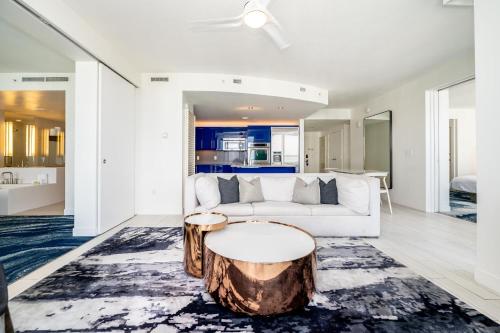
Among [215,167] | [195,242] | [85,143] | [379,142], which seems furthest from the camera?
[215,167]

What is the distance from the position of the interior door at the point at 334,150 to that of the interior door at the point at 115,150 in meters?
6.73

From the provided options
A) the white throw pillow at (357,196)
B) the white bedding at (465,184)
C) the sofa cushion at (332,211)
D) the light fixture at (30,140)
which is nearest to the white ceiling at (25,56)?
the light fixture at (30,140)

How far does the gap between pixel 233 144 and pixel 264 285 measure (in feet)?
22.2

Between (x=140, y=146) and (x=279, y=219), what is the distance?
3042 millimetres

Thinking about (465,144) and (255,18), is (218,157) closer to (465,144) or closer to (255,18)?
(255,18)

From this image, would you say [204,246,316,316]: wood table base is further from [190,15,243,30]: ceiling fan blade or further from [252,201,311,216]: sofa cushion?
[190,15,243,30]: ceiling fan blade

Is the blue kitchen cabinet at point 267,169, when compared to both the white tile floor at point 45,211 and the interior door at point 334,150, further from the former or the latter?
the white tile floor at point 45,211

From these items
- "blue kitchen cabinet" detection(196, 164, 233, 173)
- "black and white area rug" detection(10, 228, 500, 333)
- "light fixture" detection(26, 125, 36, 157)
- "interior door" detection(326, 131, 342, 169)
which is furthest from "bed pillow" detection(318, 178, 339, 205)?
"light fixture" detection(26, 125, 36, 157)

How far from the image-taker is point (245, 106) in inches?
227

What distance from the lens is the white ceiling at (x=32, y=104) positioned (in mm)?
4910

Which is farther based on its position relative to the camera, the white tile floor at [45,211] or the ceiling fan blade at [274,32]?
the white tile floor at [45,211]

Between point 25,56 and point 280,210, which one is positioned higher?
point 25,56

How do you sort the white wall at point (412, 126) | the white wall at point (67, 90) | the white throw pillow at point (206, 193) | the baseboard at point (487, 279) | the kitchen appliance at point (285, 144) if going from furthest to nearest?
the kitchen appliance at point (285, 144) → the white wall at point (67, 90) → the white wall at point (412, 126) → the white throw pillow at point (206, 193) → the baseboard at point (487, 279)

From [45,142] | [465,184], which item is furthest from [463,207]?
[45,142]
